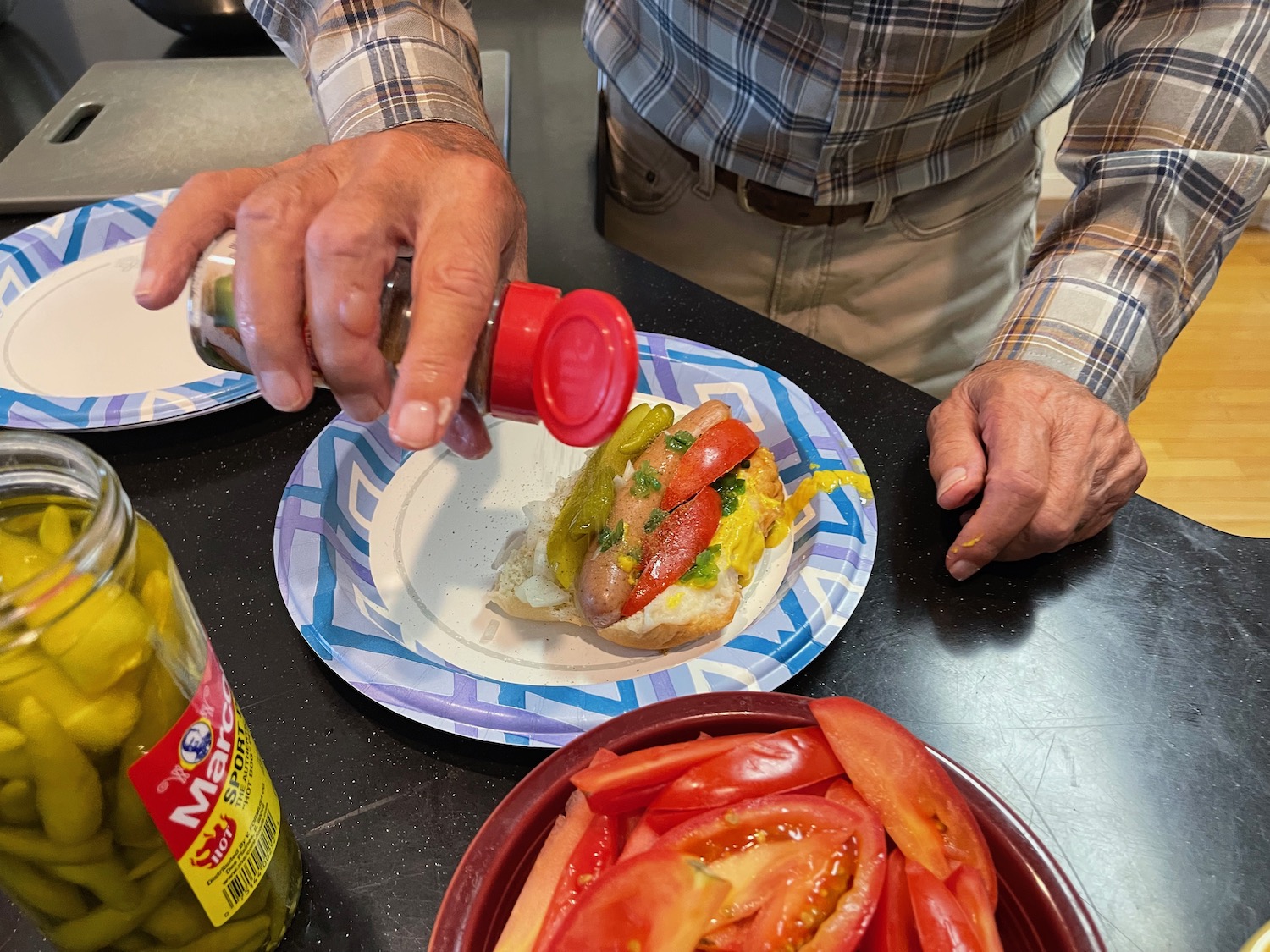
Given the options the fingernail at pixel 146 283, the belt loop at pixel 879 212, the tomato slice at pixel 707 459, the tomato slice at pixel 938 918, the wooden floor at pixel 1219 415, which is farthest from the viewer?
the wooden floor at pixel 1219 415

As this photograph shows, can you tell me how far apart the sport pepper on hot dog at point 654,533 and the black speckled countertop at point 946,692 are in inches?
5.6

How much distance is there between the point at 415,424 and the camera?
0.65 meters

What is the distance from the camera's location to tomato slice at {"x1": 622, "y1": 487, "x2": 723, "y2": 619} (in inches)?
38.3

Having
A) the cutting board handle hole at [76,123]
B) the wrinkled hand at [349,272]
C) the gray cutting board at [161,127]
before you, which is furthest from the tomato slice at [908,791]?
the cutting board handle hole at [76,123]

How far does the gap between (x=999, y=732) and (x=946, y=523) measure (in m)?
0.27

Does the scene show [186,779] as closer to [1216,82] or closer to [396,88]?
[396,88]

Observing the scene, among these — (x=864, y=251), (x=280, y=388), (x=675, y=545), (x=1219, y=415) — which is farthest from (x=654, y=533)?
(x=1219, y=415)

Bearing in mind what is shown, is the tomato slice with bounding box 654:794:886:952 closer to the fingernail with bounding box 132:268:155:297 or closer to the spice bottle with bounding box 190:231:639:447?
the spice bottle with bounding box 190:231:639:447

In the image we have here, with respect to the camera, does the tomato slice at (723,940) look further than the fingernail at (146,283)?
No

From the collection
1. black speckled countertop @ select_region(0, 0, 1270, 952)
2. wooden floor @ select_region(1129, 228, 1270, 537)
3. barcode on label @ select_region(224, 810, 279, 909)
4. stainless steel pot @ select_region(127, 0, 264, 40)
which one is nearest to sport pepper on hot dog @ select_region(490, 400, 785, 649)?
black speckled countertop @ select_region(0, 0, 1270, 952)

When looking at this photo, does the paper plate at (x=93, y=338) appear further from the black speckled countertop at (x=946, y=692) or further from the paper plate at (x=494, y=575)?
the paper plate at (x=494, y=575)

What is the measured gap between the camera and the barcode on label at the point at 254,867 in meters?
0.58

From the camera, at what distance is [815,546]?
0.96 metres

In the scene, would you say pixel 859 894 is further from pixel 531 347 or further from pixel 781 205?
pixel 781 205
